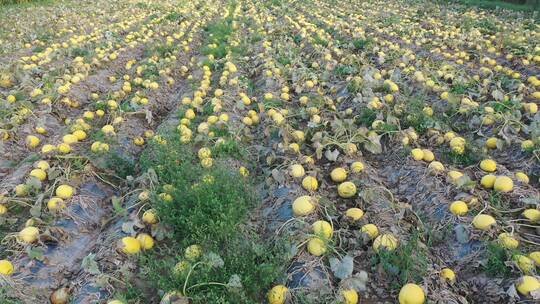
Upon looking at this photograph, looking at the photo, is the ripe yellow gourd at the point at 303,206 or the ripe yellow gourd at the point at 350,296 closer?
the ripe yellow gourd at the point at 350,296

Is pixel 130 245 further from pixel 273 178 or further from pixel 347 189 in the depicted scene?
pixel 347 189

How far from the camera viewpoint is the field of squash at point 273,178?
11.8 feet

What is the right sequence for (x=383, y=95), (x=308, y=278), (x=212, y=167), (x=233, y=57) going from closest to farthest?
1. (x=308, y=278)
2. (x=212, y=167)
3. (x=383, y=95)
4. (x=233, y=57)

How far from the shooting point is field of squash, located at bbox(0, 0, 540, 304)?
11.8 feet

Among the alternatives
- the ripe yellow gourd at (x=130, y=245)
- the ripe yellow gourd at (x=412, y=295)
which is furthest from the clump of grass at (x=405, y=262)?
the ripe yellow gourd at (x=130, y=245)

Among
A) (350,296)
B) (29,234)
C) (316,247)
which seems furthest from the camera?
(29,234)

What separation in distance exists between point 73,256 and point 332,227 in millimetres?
2691

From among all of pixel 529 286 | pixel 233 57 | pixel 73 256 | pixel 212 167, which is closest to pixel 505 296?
pixel 529 286

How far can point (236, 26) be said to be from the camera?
13.1 m

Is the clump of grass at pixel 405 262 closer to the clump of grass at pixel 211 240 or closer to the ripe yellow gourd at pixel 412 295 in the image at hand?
the ripe yellow gourd at pixel 412 295

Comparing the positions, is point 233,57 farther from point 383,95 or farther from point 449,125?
point 449,125

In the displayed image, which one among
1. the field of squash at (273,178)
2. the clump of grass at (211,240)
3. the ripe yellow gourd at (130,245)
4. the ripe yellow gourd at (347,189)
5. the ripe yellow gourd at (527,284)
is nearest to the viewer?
the ripe yellow gourd at (527,284)

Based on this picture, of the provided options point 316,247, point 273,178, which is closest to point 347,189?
point 273,178

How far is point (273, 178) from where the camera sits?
4.96 metres
